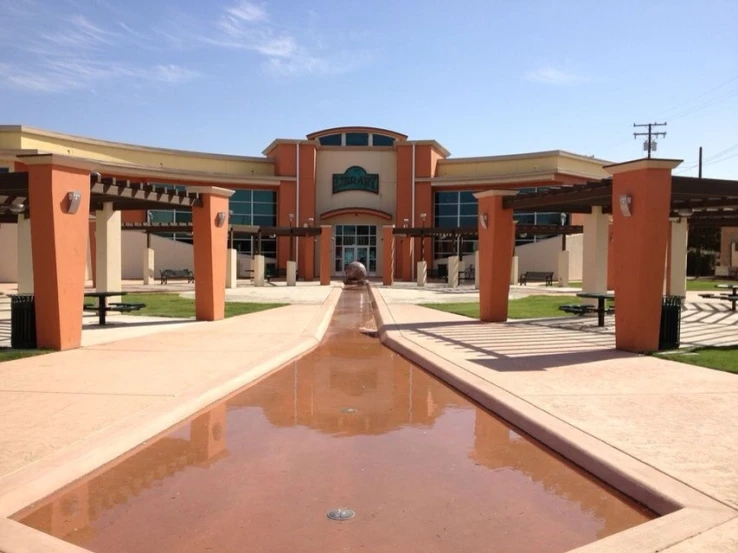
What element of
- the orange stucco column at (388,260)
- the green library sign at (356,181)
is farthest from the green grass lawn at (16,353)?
the green library sign at (356,181)

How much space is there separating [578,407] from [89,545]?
4754 mm

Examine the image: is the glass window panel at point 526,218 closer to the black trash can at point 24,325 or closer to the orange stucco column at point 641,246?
the orange stucco column at point 641,246

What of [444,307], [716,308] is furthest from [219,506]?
[716,308]

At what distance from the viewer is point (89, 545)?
3717 millimetres

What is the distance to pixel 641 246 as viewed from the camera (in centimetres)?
1041

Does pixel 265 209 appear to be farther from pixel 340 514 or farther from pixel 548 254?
pixel 340 514

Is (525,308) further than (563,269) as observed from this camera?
No

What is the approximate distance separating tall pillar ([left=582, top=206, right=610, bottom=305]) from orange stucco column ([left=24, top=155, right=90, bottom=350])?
13544 millimetres

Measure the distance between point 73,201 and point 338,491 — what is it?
Result: 805 cm

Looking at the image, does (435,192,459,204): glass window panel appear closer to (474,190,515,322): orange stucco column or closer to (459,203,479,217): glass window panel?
(459,203,479,217): glass window panel

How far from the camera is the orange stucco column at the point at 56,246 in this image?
10070mm

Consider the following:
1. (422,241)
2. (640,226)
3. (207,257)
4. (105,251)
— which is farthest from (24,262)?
(422,241)

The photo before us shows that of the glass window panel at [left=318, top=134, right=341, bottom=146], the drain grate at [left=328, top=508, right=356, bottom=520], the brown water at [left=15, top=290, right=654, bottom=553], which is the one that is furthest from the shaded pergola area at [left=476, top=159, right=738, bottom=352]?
the glass window panel at [left=318, top=134, right=341, bottom=146]

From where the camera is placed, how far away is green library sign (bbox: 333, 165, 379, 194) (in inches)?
1757
